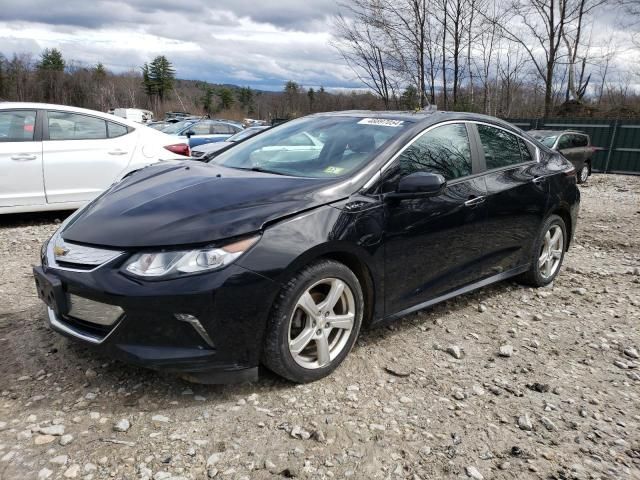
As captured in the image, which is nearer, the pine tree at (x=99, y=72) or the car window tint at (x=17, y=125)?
the car window tint at (x=17, y=125)

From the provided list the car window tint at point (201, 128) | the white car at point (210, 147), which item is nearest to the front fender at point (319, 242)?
the white car at point (210, 147)

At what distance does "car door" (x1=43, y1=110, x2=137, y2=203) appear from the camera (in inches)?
245

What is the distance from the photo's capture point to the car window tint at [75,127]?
6.28 meters

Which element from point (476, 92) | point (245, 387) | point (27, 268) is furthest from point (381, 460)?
point (476, 92)

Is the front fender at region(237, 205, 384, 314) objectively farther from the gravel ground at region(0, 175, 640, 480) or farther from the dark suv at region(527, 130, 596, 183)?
the dark suv at region(527, 130, 596, 183)

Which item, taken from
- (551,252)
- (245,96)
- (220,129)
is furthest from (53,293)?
(245,96)

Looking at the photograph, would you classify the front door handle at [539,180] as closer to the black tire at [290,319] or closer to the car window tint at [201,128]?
the black tire at [290,319]

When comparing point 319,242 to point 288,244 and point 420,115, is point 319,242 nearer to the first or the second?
point 288,244

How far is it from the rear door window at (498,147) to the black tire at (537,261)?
669 millimetres

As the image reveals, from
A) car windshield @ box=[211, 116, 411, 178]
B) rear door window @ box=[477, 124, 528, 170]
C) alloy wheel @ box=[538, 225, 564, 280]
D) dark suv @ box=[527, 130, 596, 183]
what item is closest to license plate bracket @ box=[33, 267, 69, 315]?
car windshield @ box=[211, 116, 411, 178]

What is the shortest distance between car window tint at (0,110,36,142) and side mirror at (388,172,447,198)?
5.06 m

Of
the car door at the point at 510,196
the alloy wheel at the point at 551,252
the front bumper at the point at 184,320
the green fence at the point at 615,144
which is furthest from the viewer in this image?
the green fence at the point at 615,144

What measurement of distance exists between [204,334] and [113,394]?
27.2 inches

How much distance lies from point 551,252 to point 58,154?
5.61 metres
